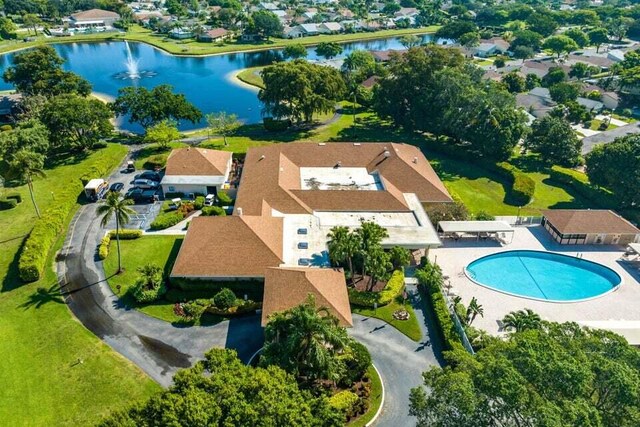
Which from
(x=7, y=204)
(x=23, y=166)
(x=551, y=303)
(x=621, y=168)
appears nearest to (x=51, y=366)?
(x=23, y=166)

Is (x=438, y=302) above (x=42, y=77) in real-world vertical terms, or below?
below

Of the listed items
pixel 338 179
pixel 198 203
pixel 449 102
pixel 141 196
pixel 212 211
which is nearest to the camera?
pixel 212 211

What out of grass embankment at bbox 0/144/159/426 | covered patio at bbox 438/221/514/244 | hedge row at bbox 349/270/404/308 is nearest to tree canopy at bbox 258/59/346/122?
covered patio at bbox 438/221/514/244

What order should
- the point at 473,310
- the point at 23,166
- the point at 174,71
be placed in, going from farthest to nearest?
the point at 174,71 < the point at 23,166 < the point at 473,310

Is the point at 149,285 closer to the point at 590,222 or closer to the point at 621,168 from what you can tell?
the point at 590,222

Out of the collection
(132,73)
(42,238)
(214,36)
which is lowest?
(132,73)

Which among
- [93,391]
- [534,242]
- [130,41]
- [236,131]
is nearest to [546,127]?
[534,242]

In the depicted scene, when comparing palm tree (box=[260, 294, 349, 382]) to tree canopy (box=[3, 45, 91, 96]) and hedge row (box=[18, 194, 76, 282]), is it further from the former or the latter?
tree canopy (box=[3, 45, 91, 96])
